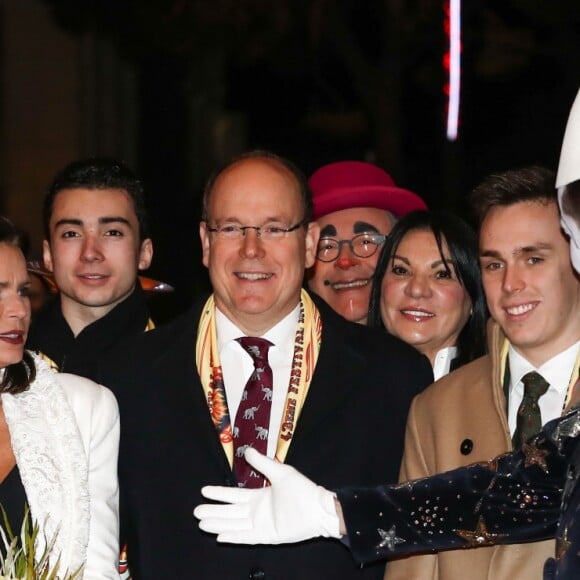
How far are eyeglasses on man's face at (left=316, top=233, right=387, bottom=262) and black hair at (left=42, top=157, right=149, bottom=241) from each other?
75cm

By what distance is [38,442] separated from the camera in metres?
4.57

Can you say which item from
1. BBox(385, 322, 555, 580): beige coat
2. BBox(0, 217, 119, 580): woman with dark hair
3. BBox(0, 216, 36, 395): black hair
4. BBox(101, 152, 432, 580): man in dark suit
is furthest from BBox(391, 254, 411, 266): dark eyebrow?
BBox(0, 216, 36, 395): black hair

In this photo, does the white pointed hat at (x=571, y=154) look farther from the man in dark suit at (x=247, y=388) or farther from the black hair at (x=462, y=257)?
the black hair at (x=462, y=257)

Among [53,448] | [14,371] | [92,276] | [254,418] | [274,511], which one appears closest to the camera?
Result: [274,511]

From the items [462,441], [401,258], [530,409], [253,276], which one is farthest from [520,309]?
[401,258]

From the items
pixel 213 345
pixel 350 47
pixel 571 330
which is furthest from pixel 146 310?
pixel 350 47

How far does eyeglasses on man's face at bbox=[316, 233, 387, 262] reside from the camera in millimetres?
6168

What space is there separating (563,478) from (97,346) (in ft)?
7.27

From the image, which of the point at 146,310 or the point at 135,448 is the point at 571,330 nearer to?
the point at 135,448

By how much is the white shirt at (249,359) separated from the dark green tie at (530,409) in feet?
2.53

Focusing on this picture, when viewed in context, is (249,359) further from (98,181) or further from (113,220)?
(98,181)

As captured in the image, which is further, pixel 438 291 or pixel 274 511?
pixel 438 291

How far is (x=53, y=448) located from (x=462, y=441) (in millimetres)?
1285

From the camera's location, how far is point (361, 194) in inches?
243
